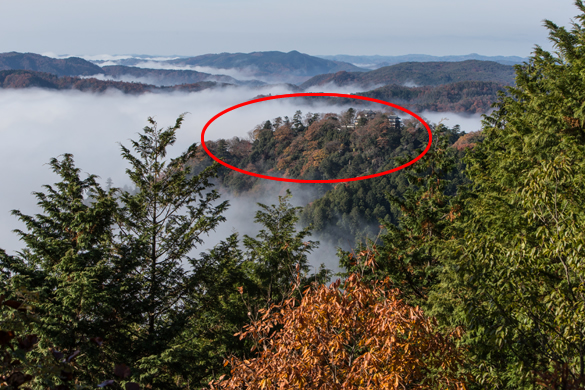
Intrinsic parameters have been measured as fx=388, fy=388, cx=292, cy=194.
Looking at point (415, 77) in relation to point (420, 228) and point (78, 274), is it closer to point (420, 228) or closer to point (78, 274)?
point (420, 228)

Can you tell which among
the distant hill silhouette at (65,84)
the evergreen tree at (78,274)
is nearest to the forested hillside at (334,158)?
the evergreen tree at (78,274)

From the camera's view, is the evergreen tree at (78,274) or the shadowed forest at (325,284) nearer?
the shadowed forest at (325,284)

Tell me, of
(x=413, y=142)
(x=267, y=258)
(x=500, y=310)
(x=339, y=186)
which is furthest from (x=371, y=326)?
(x=413, y=142)

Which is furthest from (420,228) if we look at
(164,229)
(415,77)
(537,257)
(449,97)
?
(415,77)

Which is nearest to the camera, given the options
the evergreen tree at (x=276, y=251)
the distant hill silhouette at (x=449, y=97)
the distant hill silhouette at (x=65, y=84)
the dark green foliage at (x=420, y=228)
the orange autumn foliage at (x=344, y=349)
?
the orange autumn foliage at (x=344, y=349)

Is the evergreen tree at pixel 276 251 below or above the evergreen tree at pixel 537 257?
below

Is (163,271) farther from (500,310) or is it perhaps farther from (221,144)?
(221,144)

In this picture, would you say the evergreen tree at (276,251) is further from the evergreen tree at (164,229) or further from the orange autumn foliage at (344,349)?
the orange autumn foliage at (344,349)

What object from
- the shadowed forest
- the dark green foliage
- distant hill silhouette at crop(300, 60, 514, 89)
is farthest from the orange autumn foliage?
distant hill silhouette at crop(300, 60, 514, 89)

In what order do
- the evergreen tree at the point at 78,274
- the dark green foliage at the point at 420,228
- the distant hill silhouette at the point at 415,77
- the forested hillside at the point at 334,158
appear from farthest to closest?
the distant hill silhouette at the point at 415,77 < the forested hillside at the point at 334,158 < the dark green foliage at the point at 420,228 < the evergreen tree at the point at 78,274
